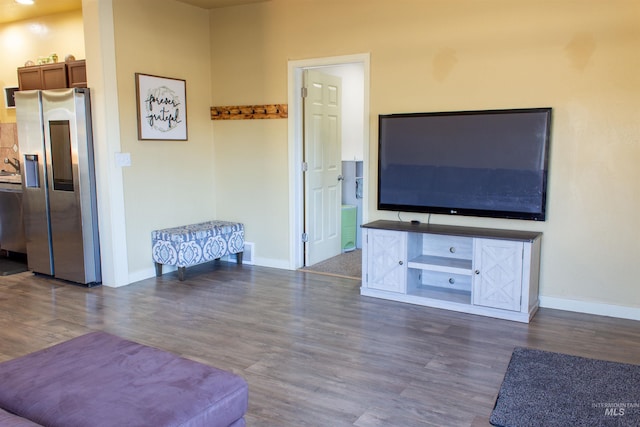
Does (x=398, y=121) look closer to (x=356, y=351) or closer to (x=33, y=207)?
(x=356, y=351)

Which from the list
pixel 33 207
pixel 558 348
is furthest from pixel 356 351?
pixel 33 207

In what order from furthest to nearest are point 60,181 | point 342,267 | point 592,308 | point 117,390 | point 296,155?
point 342,267 → point 296,155 → point 60,181 → point 592,308 → point 117,390

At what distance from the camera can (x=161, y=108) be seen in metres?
5.02

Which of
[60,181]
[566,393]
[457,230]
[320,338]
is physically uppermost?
[60,181]

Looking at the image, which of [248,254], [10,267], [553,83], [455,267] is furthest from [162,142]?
[553,83]

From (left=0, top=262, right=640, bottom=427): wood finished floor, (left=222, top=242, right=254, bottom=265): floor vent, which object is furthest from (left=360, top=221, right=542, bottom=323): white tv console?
(left=222, top=242, right=254, bottom=265): floor vent

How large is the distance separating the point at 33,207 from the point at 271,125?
96.1 inches

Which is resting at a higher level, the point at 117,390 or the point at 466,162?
the point at 466,162

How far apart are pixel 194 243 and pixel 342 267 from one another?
1.56m

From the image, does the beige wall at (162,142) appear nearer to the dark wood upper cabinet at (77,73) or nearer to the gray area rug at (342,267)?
the dark wood upper cabinet at (77,73)

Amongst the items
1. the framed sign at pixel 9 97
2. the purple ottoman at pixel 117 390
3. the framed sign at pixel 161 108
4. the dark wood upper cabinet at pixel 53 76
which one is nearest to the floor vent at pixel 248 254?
the framed sign at pixel 161 108

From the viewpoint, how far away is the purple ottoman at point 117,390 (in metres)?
1.71

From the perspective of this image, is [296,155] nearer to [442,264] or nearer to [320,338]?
[442,264]

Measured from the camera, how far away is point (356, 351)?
325 cm
